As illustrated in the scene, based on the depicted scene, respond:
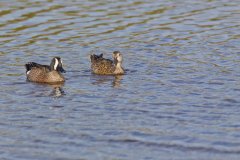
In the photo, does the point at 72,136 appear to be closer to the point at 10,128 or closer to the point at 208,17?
the point at 10,128

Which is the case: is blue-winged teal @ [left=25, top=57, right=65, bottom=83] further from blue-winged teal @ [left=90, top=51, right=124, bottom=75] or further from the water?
blue-winged teal @ [left=90, top=51, right=124, bottom=75]

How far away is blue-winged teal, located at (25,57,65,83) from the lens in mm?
18359

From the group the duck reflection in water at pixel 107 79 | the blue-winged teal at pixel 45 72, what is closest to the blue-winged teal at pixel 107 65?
the duck reflection in water at pixel 107 79

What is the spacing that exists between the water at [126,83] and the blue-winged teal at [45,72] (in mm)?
235

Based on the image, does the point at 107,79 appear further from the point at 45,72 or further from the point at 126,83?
the point at 45,72

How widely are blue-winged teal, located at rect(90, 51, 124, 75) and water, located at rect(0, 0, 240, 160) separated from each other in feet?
0.77

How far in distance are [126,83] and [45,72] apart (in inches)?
80.5

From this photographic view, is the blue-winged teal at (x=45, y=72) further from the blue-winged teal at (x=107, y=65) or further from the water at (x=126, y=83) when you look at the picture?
the blue-winged teal at (x=107, y=65)

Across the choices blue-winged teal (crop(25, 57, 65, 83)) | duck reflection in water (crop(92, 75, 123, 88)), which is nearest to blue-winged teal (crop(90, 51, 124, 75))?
duck reflection in water (crop(92, 75, 123, 88))

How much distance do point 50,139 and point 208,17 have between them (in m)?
12.9

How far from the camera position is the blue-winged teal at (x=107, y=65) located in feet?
62.2

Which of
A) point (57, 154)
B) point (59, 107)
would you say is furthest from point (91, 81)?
point (57, 154)

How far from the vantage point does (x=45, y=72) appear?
1867 cm

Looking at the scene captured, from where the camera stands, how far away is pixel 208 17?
25.1m
